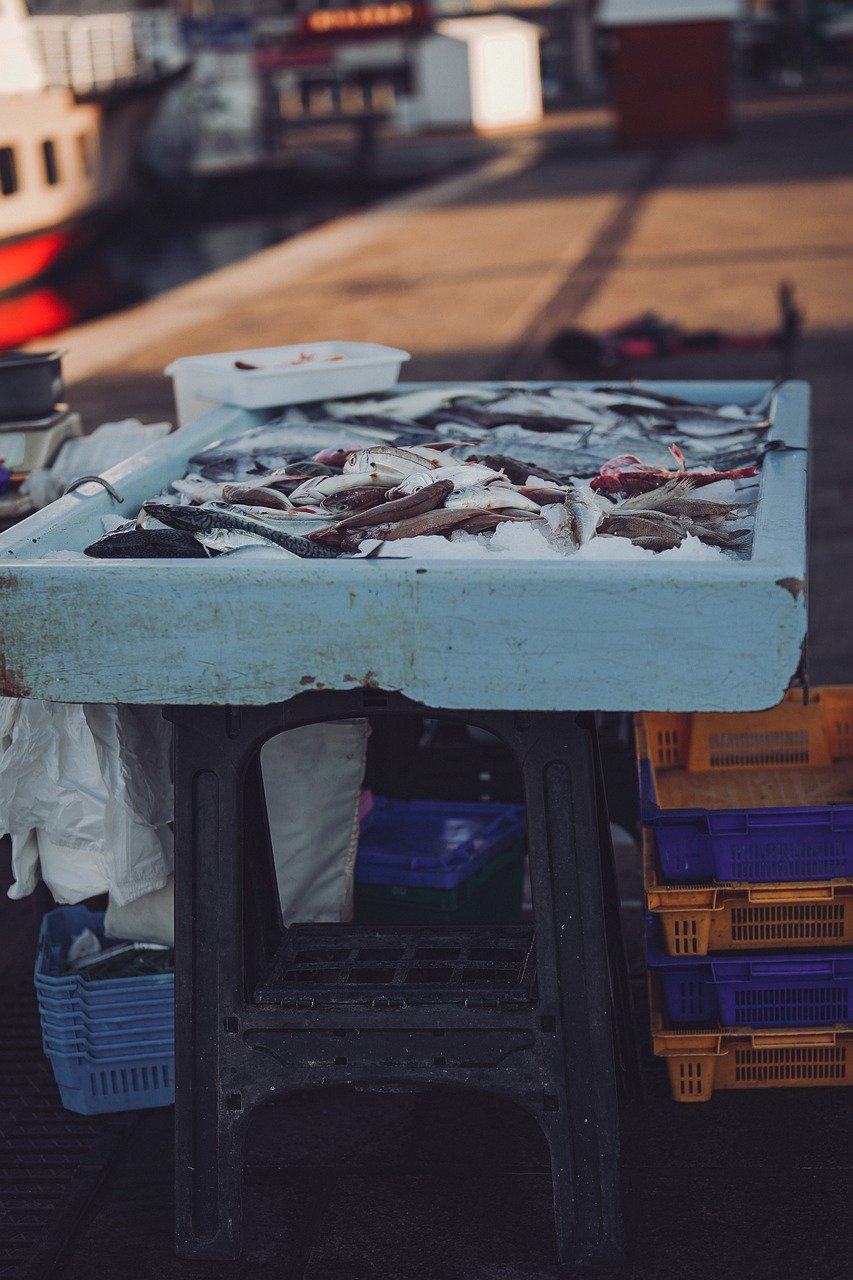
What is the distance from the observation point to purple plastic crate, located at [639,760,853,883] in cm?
318

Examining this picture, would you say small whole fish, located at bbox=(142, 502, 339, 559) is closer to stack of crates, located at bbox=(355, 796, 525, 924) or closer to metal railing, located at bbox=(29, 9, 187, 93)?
stack of crates, located at bbox=(355, 796, 525, 924)

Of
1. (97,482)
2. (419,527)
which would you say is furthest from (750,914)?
(97,482)

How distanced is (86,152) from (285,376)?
2333 centimetres

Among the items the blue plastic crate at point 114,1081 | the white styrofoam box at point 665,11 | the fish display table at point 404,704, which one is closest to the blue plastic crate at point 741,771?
the fish display table at point 404,704

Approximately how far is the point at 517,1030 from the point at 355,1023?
0.31m

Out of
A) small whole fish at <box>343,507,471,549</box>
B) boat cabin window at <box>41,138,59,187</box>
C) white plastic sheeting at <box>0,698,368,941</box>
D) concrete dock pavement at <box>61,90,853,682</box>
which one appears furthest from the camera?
boat cabin window at <box>41,138,59,187</box>

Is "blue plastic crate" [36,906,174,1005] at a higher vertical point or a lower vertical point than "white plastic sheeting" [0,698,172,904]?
lower

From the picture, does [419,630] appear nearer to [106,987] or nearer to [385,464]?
[385,464]

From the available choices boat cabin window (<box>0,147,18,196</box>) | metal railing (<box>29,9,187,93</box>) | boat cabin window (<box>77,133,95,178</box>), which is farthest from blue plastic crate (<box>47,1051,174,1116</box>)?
boat cabin window (<box>77,133,95,178</box>)

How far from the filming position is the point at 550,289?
14703 mm

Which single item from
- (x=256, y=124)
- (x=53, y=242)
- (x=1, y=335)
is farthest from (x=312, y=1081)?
(x=256, y=124)

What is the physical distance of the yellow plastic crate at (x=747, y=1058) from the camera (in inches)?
130

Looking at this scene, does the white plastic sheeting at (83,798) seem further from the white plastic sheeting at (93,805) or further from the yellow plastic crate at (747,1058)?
the yellow plastic crate at (747,1058)

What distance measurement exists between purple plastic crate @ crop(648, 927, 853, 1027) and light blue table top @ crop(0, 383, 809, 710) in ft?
2.98
